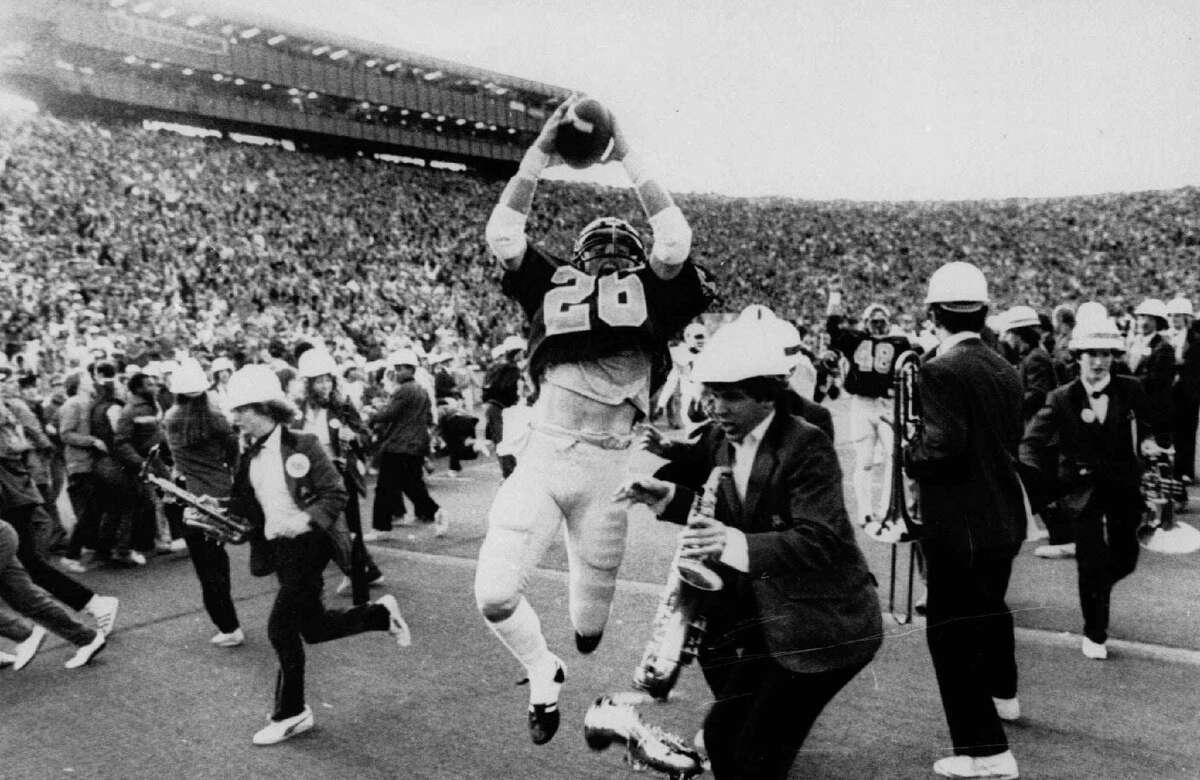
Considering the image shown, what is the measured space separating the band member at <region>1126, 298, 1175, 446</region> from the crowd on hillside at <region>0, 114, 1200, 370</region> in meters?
14.6

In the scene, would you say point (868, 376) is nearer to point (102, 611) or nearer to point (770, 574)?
point (102, 611)

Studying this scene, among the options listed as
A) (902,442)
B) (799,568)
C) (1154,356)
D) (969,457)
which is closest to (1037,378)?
(1154,356)

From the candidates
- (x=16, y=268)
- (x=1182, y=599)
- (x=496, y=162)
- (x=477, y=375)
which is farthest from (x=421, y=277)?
(x=1182, y=599)

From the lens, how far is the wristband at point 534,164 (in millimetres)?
3756

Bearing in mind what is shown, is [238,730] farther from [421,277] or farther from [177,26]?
[177,26]

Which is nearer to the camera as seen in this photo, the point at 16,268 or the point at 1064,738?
the point at 1064,738

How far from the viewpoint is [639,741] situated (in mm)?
3000

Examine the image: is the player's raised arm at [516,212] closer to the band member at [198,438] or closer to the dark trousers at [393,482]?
the band member at [198,438]

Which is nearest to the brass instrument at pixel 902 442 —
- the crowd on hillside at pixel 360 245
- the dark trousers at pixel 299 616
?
the dark trousers at pixel 299 616

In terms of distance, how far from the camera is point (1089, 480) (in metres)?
5.11

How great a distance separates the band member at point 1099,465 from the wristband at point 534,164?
9.92ft

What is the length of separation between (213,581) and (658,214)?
4.06 m

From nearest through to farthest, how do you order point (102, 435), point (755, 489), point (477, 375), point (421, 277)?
point (755, 489)
point (102, 435)
point (477, 375)
point (421, 277)

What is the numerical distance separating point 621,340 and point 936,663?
1.84m
